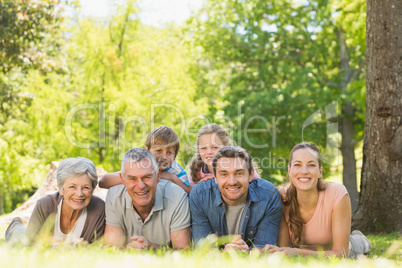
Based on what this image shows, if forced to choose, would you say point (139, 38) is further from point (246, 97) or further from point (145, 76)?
point (246, 97)

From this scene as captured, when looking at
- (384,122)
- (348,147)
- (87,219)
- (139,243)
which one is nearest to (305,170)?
(139,243)

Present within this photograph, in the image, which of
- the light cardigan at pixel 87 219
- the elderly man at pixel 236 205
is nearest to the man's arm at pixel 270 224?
the elderly man at pixel 236 205

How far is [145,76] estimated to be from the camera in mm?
19406

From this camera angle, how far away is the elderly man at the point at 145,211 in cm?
433

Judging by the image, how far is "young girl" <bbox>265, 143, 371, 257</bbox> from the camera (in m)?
4.35

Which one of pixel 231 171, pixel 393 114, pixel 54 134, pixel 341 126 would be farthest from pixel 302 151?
pixel 341 126

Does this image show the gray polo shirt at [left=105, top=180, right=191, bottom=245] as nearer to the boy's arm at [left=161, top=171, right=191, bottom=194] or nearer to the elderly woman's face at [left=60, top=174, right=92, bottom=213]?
the elderly woman's face at [left=60, top=174, right=92, bottom=213]

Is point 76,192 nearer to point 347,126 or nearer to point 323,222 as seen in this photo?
point 323,222

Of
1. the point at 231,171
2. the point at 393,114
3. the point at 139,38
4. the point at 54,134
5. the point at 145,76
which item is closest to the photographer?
the point at 231,171

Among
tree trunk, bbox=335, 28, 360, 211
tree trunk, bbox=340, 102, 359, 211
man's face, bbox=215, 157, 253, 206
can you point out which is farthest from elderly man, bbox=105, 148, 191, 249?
tree trunk, bbox=340, 102, 359, 211

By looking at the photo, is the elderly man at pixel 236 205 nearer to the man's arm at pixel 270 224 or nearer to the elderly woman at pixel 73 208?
the man's arm at pixel 270 224

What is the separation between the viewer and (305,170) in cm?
440

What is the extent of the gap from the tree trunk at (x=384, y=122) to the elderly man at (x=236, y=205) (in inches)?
136

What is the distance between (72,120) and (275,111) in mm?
8898
